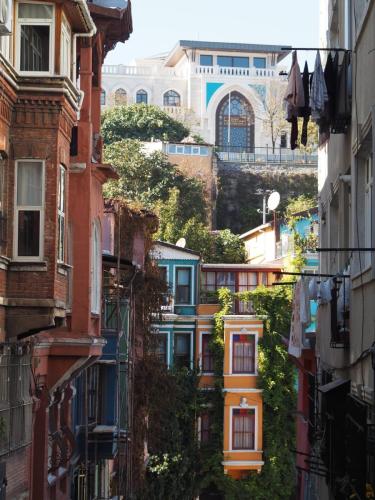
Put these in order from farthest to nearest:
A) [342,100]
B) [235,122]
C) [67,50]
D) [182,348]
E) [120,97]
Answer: [120,97] → [235,122] → [182,348] → [67,50] → [342,100]

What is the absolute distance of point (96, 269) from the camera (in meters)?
29.0

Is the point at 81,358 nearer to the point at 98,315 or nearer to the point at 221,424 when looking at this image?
the point at 98,315

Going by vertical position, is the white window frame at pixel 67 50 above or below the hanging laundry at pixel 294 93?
above

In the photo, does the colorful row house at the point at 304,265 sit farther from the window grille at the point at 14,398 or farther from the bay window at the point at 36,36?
the bay window at the point at 36,36

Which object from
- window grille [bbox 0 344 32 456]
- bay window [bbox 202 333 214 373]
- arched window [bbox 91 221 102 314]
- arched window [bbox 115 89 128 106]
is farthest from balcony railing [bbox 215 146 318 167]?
window grille [bbox 0 344 32 456]

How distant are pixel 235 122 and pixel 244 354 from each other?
2317 inches

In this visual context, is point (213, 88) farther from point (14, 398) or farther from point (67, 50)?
point (14, 398)

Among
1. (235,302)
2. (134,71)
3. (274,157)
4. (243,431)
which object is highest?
(134,71)

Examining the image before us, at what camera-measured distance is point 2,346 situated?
66.2 ft

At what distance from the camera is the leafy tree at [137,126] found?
93938 millimetres

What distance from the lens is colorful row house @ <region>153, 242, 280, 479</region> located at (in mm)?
55719

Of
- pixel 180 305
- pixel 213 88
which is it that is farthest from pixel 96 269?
pixel 213 88

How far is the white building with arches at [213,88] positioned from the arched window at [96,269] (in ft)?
265

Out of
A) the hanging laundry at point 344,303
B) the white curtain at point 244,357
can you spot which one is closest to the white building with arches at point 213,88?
the white curtain at point 244,357
